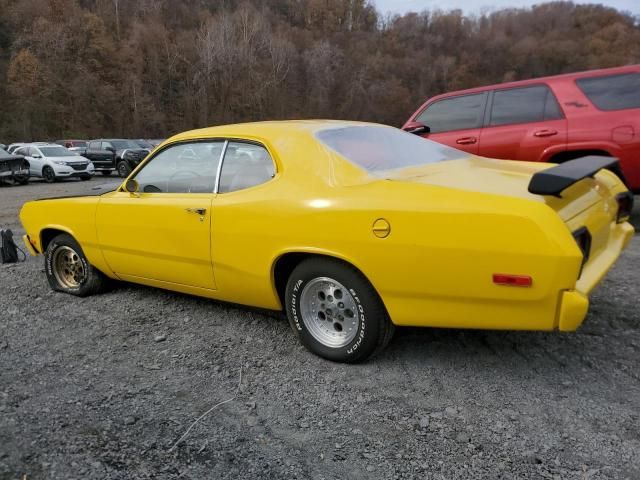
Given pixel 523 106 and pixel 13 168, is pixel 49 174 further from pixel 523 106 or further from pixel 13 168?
pixel 523 106

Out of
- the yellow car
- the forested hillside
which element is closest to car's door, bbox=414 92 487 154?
the yellow car

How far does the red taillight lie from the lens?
241cm

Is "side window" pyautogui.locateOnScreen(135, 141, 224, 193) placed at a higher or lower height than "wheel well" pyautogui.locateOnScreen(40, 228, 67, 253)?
higher

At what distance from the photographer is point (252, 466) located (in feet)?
7.33

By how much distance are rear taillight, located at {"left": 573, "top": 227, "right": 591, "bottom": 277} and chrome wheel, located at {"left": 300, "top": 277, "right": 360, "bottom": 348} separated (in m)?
1.19

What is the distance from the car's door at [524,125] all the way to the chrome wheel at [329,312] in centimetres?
414

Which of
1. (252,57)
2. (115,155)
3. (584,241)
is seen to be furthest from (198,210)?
(252,57)

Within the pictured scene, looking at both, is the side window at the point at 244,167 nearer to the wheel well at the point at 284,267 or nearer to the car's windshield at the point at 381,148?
the car's windshield at the point at 381,148

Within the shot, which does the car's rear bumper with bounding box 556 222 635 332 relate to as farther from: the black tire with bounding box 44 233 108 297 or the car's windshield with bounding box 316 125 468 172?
the black tire with bounding box 44 233 108 297

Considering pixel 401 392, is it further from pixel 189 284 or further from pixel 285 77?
pixel 285 77

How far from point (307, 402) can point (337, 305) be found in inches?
23.5

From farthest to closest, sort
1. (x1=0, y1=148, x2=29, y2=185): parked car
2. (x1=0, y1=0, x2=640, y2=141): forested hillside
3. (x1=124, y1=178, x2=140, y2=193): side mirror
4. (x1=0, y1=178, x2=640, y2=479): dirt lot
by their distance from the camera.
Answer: (x1=0, y1=0, x2=640, y2=141): forested hillside
(x1=0, y1=148, x2=29, y2=185): parked car
(x1=124, y1=178, x2=140, y2=193): side mirror
(x1=0, y1=178, x2=640, y2=479): dirt lot

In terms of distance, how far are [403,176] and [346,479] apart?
162 centimetres

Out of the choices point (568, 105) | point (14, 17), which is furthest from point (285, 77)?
point (568, 105)
